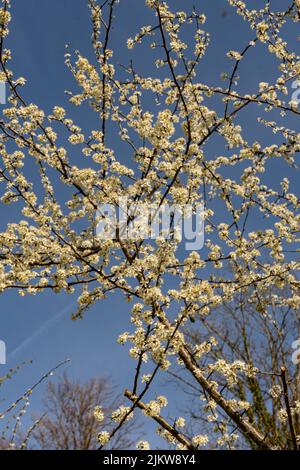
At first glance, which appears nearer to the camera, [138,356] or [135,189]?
[138,356]

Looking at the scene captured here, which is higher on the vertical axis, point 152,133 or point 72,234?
point 152,133

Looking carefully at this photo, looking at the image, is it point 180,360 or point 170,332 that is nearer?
point 170,332

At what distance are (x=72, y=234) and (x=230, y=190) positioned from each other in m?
2.06

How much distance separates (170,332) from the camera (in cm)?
405
